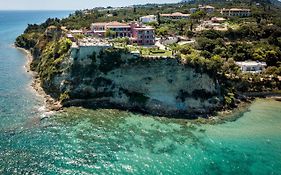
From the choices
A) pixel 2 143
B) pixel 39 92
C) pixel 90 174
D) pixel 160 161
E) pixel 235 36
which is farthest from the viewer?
pixel 235 36

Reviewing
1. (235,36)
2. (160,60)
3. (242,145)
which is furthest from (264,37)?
(242,145)

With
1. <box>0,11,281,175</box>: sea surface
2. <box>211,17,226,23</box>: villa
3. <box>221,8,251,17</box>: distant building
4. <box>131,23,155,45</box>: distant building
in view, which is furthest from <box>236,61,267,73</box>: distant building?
<box>221,8,251,17</box>: distant building

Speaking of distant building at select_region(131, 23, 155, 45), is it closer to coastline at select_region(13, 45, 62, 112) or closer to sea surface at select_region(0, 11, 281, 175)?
coastline at select_region(13, 45, 62, 112)

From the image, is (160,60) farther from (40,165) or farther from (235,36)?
(235,36)

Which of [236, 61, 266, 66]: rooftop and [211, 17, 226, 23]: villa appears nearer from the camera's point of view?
[236, 61, 266, 66]: rooftop

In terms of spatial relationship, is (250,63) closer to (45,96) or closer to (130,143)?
(130,143)

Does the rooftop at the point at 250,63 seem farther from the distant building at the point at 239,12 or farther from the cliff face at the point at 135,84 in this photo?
the distant building at the point at 239,12
